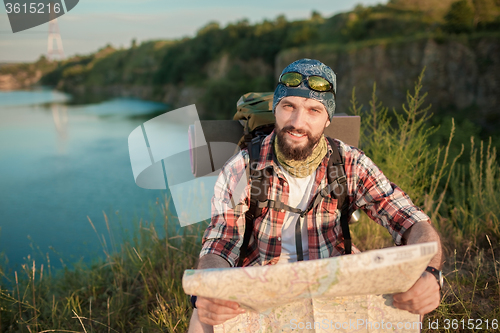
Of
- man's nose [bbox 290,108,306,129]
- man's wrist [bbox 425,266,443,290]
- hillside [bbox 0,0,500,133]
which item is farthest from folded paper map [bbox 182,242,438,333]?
hillside [bbox 0,0,500,133]

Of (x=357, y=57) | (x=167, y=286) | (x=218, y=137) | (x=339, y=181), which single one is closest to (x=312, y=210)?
(x=339, y=181)

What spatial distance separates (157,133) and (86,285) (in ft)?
4.77

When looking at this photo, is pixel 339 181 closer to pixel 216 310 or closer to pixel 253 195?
pixel 253 195

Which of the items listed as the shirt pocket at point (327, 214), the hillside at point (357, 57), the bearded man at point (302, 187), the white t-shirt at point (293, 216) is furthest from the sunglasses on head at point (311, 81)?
the hillside at point (357, 57)

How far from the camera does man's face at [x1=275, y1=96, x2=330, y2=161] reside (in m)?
1.65

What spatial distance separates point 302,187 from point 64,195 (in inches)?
230

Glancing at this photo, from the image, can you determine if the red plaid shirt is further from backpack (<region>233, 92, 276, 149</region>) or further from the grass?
the grass

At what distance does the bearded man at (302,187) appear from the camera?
1.60 m

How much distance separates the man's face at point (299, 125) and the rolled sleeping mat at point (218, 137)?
502 mm

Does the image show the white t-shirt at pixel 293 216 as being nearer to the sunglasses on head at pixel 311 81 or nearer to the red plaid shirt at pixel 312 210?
the red plaid shirt at pixel 312 210

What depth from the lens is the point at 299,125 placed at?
1.67 m

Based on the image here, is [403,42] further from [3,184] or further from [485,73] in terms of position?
[3,184]

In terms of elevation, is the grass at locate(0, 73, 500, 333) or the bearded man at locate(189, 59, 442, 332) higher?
the bearded man at locate(189, 59, 442, 332)

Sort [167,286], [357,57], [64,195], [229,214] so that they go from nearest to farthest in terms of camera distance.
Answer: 1. [229,214]
2. [167,286]
3. [64,195]
4. [357,57]
